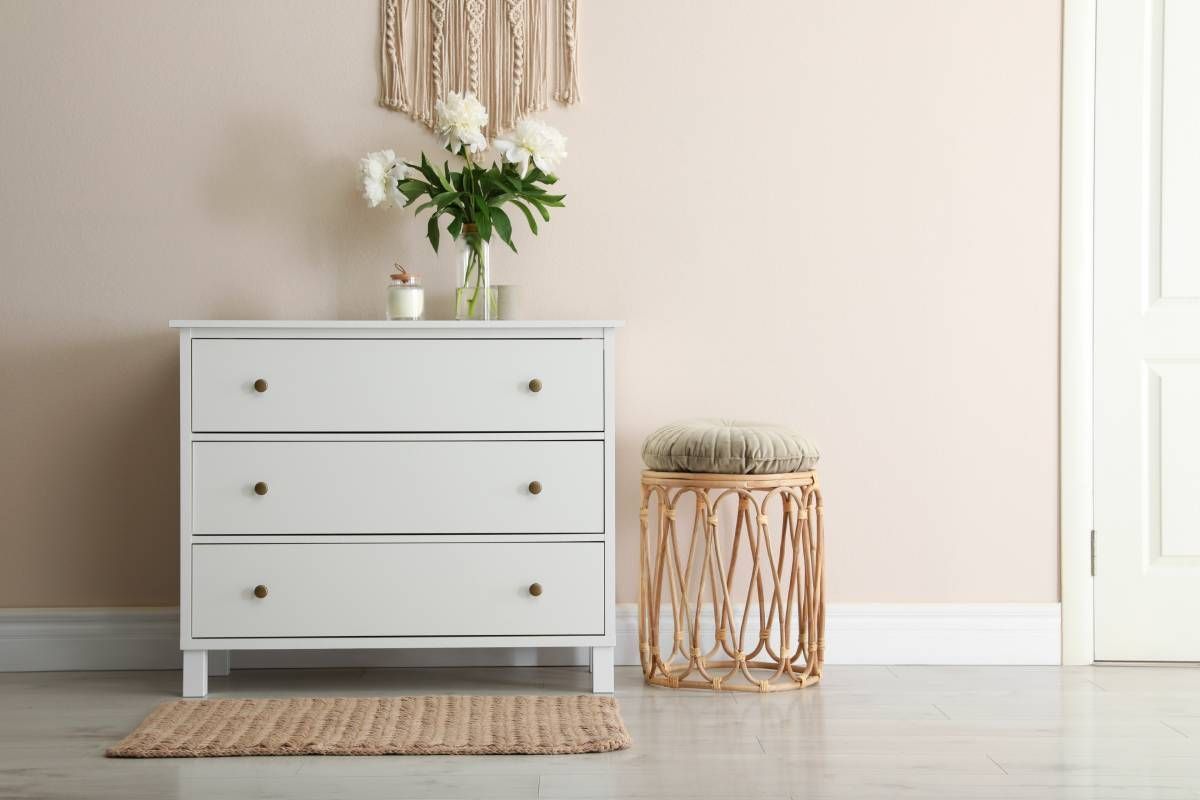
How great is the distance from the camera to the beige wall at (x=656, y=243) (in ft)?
8.79

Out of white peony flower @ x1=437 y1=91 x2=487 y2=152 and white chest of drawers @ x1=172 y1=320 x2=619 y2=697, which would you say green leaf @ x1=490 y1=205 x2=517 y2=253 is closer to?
white peony flower @ x1=437 y1=91 x2=487 y2=152

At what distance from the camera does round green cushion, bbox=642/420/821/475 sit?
7.79ft

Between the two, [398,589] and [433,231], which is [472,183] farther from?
[398,589]

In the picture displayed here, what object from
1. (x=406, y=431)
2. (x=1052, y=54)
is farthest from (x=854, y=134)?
(x=406, y=431)

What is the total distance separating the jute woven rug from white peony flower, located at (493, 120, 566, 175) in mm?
1142

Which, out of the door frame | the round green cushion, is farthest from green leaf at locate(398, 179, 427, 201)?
the door frame

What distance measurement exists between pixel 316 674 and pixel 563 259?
3.62 ft

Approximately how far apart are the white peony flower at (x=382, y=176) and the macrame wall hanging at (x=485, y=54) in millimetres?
184

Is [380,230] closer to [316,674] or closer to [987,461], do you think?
[316,674]

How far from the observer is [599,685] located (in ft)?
7.90

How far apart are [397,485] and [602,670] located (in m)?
0.57

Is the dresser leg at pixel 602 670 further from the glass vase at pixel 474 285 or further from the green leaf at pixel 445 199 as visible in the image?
the green leaf at pixel 445 199

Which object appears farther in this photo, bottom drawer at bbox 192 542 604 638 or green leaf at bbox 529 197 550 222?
green leaf at bbox 529 197 550 222

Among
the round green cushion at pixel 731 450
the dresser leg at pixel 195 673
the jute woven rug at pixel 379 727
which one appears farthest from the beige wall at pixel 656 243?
the jute woven rug at pixel 379 727
